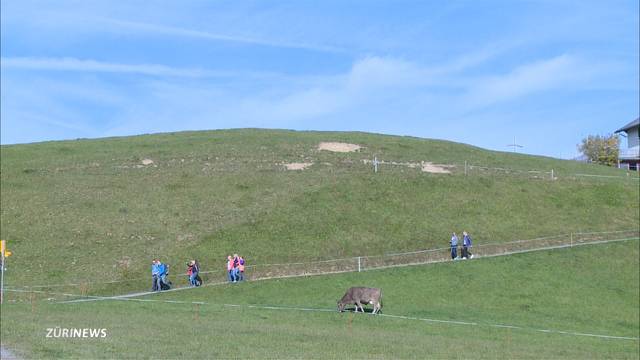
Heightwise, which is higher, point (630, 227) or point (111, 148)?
point (111, 148)

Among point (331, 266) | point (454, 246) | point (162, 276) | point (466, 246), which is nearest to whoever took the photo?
point (162, 276)

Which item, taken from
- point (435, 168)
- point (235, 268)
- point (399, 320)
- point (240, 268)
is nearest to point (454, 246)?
point (240, 268)

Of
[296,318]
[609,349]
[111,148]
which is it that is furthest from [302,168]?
[609,349]

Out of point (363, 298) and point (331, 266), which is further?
point (331, 266)

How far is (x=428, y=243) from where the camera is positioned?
58344 millimetres

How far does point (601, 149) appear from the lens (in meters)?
126

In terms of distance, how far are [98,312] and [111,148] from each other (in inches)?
2267

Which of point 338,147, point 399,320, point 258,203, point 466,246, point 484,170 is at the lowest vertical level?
point 399,320

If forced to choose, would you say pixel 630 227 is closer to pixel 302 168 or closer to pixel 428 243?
pixel 428 243

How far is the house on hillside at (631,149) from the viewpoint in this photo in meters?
110

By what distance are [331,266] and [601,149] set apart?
87042 millimetres

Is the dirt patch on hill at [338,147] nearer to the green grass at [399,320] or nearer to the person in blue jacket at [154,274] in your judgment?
the green grass at [399,320]

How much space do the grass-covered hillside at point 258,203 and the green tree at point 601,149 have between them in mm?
30566

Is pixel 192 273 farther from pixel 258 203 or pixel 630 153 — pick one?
pixel 630 153
